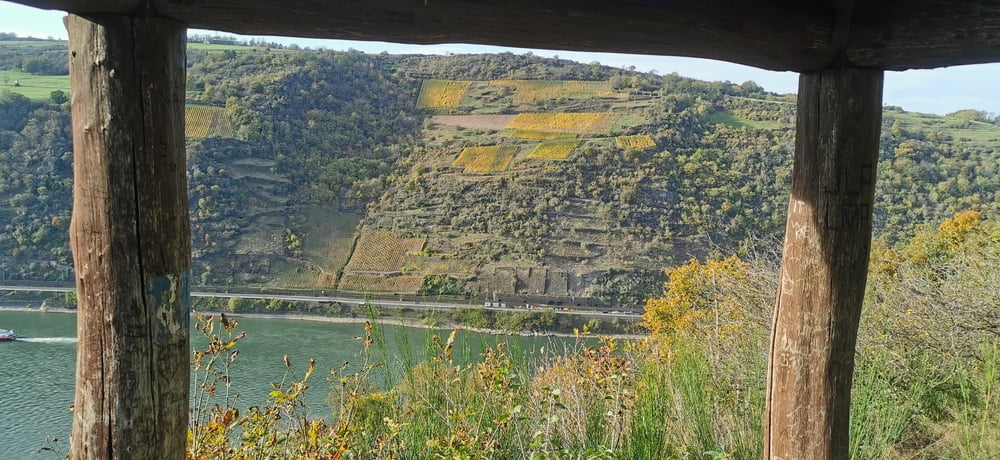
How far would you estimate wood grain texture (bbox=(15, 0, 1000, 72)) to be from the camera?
1241mm

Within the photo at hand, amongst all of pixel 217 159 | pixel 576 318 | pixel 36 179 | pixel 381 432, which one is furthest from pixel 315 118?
pixel 381 432

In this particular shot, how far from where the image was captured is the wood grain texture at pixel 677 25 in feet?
4.07

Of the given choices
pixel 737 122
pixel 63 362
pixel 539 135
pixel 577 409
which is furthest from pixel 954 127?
pixel 63 362

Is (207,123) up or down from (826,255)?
up

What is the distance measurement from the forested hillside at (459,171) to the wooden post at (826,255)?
15.1 m

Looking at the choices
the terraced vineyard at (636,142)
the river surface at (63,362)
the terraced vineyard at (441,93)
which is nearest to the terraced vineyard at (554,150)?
the terraced vineyard at (636,142)

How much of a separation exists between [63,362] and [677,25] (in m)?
15.4

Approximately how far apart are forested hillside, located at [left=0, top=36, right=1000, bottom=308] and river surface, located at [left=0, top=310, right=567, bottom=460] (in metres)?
4.21

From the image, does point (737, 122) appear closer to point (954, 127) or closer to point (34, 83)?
point (954, 127)

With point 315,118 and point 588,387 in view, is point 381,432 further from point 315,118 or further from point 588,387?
point 315,118

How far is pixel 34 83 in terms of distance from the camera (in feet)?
76.8

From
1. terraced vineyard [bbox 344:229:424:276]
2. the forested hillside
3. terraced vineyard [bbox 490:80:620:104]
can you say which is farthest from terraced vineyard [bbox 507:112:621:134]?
terraced vineyard [bbox 344:229:424:276]

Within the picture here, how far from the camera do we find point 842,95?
58.3 inches

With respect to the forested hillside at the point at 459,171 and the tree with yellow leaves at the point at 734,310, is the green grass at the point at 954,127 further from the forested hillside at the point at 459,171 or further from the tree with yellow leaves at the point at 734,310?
the tree with yellow leaves at the point at 734,310
